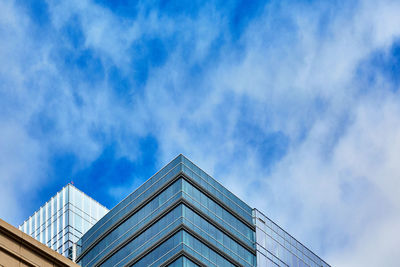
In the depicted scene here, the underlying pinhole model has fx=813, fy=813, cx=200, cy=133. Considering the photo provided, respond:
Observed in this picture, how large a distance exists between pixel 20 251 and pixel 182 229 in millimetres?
49354

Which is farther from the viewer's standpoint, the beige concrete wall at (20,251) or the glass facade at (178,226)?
the glass facade at (178,226)

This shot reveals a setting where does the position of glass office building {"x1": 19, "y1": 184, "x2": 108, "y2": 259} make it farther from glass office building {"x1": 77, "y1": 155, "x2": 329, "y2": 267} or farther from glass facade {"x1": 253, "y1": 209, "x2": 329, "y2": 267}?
glass facade {"x1": 253, "y1": 209, "x2": 329, "y2": 267}

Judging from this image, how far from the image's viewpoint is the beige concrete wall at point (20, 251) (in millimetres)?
37406

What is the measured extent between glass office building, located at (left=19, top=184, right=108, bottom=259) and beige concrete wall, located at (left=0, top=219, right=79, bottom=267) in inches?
2999

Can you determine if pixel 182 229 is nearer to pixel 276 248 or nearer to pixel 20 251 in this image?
pixel 276 248

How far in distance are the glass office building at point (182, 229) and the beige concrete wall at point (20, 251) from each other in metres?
46.0

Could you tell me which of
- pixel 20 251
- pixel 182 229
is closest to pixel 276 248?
pixel 182 229

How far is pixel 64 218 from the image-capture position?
121 meters

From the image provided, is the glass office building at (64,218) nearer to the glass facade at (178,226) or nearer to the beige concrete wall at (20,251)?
the glass facade at (178,226)

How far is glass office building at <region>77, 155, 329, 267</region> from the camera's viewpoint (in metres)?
87.9

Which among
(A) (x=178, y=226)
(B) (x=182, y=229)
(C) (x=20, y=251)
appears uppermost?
(A) (x=178, y=226)

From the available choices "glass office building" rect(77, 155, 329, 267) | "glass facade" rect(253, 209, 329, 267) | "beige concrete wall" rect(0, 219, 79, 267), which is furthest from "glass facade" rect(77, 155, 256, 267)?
"beige concrete wall" rect(0, 219, 79, 267)

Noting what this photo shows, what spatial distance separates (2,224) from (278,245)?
228ft

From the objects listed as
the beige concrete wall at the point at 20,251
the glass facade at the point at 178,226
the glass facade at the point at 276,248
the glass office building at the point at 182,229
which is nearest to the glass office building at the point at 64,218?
the glass office building at the point at 182,229
